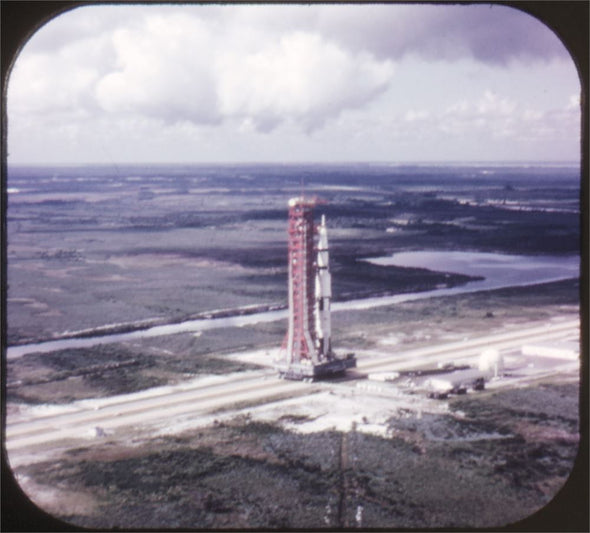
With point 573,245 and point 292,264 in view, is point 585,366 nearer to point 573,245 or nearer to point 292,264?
point 573,245

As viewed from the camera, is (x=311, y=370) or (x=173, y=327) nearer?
(x=173, y=327)

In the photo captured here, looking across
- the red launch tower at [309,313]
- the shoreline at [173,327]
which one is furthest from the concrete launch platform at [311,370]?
the shoreline at [173,327]

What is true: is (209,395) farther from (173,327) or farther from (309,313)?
(309,313)

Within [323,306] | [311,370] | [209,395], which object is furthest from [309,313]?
[209,395]

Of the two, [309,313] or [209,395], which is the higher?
[309,313]

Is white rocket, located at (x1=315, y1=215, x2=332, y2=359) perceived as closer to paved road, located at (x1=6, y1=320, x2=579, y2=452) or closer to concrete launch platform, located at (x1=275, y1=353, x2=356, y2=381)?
concrete launch platform, located at (x1=275, y1=353, x2=356, y2=381)

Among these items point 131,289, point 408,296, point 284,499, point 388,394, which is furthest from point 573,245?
point 131,289

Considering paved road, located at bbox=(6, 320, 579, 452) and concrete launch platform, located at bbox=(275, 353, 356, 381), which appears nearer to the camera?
paved road, located at bbox=(6, 320, 579, 452)

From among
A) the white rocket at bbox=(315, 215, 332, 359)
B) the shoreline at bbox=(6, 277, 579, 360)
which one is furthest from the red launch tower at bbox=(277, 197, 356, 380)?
the shoreline at bbox=(6, 277, 579, 360)
